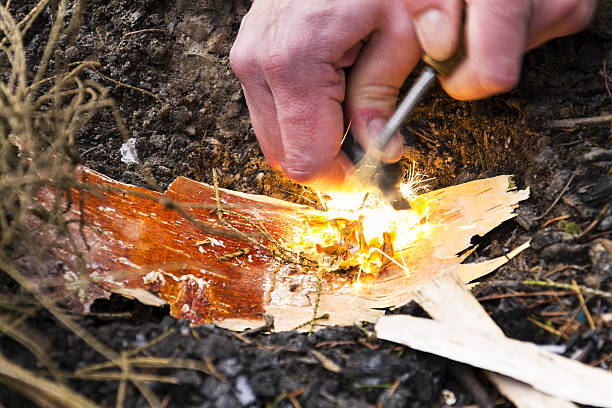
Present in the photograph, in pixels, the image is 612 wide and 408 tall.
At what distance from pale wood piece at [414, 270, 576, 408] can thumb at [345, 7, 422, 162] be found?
1.89 feet

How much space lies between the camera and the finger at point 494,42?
55.4 inches

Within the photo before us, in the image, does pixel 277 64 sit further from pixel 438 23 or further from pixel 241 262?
pixel 241 262

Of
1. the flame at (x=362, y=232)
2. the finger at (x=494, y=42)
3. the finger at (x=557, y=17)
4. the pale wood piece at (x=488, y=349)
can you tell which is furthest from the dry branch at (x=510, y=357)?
the finger at (x=557, y=17)

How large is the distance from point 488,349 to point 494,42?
32.2 inches

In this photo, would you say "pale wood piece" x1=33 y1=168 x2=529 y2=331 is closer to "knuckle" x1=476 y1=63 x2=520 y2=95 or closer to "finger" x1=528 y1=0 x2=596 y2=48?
"knuckle" x1=476 y1=63 x2=520 y2=95

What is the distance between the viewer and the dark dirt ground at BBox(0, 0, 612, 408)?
114 centimetres

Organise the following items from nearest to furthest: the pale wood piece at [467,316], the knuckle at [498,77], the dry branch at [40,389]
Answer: the dry branch at [40,389] → the pale wood piece at [467,316] → the knuckle at [498,77]

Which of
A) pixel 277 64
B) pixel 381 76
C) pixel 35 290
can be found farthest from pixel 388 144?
pixel 35 290

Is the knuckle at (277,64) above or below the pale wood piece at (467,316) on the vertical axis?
above

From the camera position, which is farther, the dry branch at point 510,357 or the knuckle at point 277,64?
the knuckle at point 277,64

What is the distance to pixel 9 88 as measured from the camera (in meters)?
1.31

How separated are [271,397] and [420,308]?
460 millimetres

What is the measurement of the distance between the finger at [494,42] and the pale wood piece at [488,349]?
0.62 meters

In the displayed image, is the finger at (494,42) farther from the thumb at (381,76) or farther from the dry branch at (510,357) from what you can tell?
the dry branch at (510,357)
